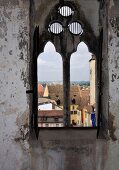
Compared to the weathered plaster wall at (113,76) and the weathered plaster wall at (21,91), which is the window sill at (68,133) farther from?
the weathered plaster wall at (113,76)

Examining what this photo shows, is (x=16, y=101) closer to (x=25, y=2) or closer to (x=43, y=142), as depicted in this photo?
(x=43, y=142)

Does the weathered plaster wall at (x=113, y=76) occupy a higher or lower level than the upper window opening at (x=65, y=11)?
lower

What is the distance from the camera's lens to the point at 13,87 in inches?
161

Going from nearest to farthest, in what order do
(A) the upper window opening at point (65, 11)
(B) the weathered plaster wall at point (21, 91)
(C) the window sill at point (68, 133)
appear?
1. (B) the weathered plaster wall at point (21, 91)
2. (C) the window sill at point (68, 133)
3. (A) the upper window opening at point (65, 11)

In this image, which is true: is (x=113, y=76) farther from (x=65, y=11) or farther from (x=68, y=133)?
(x=65, y=11)

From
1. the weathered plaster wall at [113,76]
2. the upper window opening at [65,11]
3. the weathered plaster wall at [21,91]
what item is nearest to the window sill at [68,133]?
the weathered plaster wall at [21,91]

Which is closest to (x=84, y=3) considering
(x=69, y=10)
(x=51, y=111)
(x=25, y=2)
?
(x=69, y=10)

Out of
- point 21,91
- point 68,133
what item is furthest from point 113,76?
point 21,91

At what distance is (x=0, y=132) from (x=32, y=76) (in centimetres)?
72

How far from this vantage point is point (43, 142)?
166 inches

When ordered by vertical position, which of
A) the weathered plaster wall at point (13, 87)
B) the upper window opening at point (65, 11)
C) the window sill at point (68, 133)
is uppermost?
the upper window opening at point (65, 11)

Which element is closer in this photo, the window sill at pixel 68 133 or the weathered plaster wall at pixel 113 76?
the weathered plaster wall at pixel 113 76

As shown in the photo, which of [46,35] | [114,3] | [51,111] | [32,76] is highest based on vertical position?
[114,3]

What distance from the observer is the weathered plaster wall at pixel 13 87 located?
406cm
